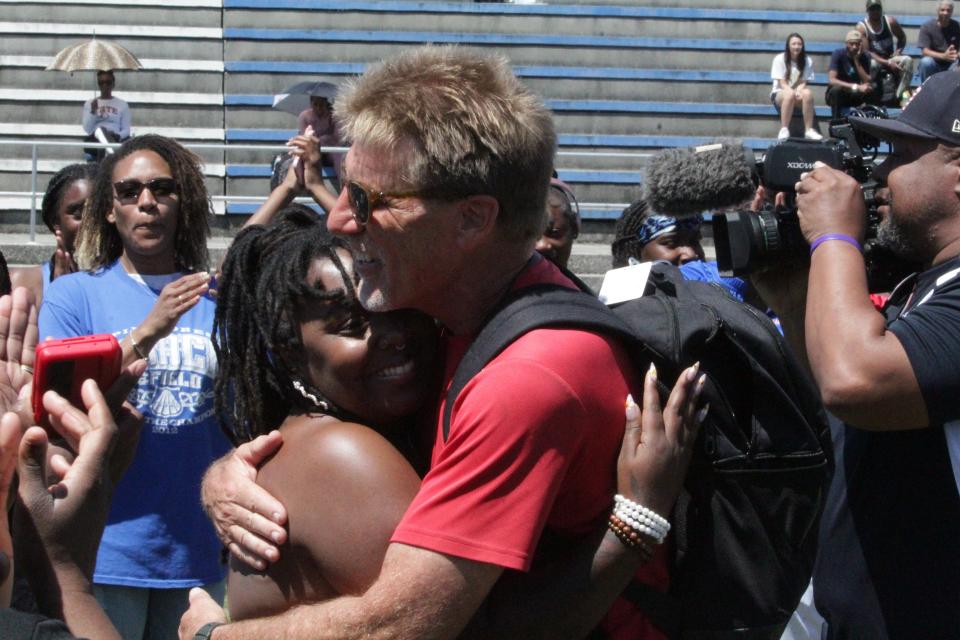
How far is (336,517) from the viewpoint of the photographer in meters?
1.89

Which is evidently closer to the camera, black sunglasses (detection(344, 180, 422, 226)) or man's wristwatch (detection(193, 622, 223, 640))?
black sunglasses (detection(344, 180, 422, 226))

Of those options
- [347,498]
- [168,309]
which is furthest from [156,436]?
[347,498]

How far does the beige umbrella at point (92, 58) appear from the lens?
12586 mm

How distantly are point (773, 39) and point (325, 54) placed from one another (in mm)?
6012

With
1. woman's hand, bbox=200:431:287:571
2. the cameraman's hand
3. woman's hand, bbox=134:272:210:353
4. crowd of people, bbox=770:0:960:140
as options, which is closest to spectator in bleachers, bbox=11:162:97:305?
woman's hand, bbox=134:272:210:353

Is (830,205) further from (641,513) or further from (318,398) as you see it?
(318,398)

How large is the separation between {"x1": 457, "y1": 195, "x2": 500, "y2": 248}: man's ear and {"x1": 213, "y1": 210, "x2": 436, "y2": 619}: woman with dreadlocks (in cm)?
25

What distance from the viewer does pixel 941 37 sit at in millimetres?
15477

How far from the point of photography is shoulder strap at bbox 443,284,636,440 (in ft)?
5.99

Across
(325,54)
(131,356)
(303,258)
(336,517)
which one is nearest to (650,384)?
(336,517)

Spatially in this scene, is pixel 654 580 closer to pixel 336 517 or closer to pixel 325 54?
pixel 336 517

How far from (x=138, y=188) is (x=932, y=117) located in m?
2.65

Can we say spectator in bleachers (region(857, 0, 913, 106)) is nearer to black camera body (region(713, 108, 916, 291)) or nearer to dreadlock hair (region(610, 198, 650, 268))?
dreadlock hair (region(610, 198, 650, 268))

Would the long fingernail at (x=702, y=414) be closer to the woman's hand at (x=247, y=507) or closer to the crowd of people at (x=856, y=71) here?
the woman's hand at (x=247, y=507)
